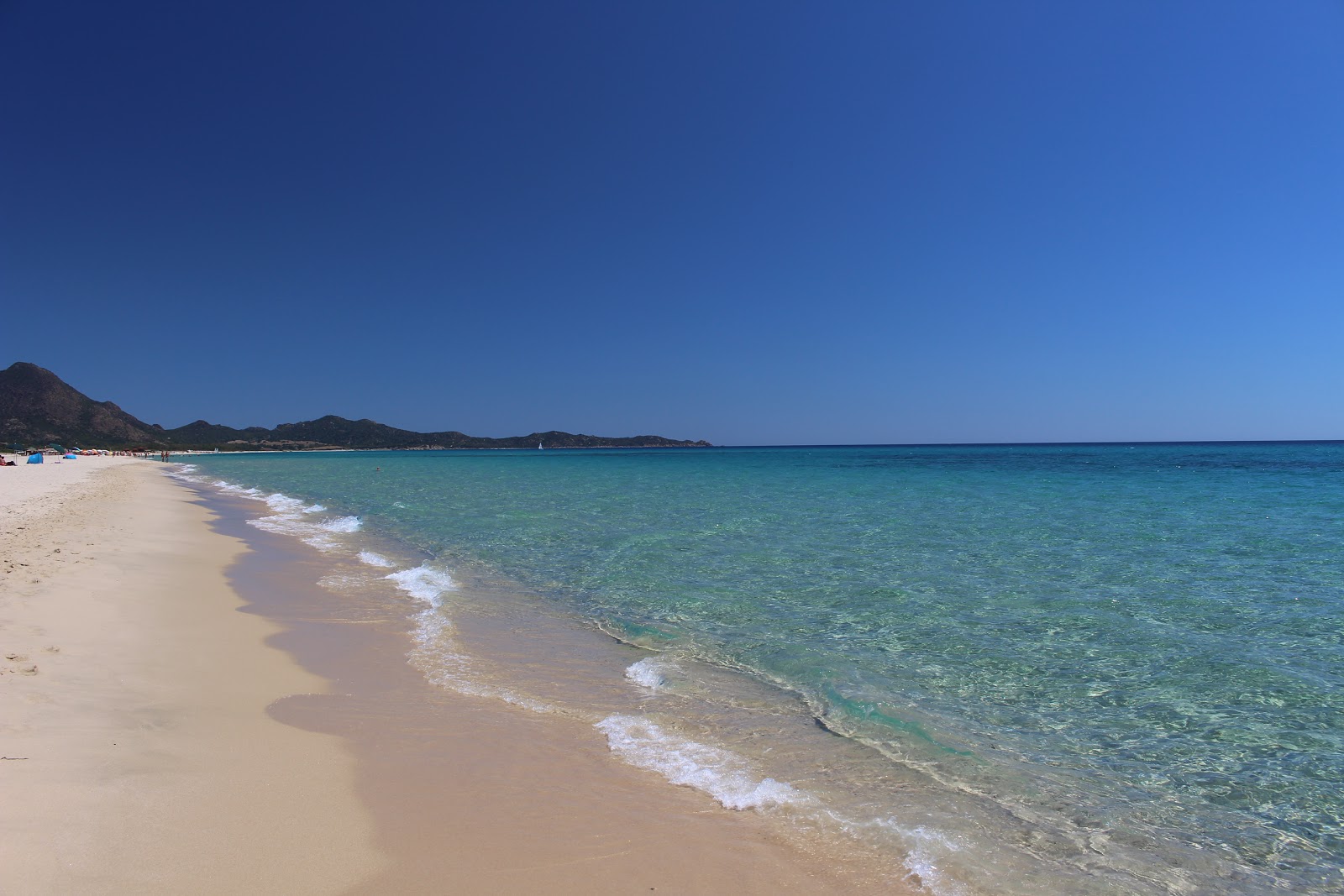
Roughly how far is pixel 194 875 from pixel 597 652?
481 centimetres

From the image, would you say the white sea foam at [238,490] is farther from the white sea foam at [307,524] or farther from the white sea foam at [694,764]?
the white sea foam at [694,764]

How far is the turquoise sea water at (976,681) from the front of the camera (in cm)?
405

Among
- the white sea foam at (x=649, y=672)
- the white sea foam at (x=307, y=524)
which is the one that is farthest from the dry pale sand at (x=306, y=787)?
the white sea foam at (x=307, y=524)

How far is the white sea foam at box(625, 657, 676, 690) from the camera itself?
6.77m

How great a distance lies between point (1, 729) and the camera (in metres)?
4.66

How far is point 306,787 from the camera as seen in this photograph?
4316 millimetres

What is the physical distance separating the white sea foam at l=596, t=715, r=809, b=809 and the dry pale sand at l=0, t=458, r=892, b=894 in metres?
0.15

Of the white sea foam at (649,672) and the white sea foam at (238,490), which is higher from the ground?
the white sea foam at (238,490)

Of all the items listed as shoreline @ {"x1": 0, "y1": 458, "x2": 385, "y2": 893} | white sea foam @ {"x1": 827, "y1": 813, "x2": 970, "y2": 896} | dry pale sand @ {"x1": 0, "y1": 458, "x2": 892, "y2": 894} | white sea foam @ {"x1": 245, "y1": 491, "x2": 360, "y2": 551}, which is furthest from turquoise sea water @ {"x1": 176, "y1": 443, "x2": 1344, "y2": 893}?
shoreline @ {"x1": 0, "y1": 458, "x2": 385, "y2": 893}

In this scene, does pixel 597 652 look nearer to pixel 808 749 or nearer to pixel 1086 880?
pixel 808 749

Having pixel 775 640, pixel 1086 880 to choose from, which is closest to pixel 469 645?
pixel 775 640

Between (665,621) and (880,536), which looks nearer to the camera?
(665,621)

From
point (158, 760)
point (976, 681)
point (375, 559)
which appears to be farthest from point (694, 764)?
point (375, 559)

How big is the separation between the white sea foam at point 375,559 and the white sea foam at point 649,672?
800 centimetres
